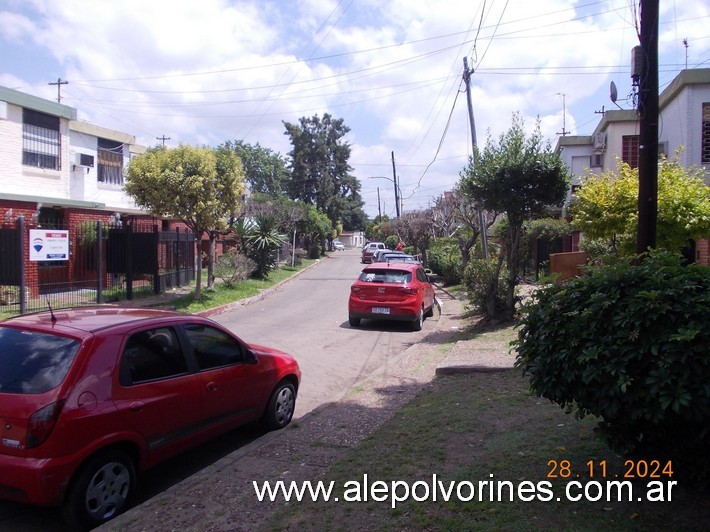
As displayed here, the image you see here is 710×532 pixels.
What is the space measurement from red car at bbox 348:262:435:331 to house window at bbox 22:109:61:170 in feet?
39.4

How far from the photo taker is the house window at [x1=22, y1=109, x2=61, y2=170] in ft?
59.3

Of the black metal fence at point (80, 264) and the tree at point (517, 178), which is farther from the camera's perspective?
the black metal fence at point (80, 264)

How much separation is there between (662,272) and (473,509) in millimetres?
1878

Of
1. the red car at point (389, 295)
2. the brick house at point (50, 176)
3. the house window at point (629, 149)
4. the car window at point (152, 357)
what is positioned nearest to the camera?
the car window at point (152, 357)

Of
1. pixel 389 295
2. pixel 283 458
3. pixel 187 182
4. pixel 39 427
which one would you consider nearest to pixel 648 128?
pixel 283 458

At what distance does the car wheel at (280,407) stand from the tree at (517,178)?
6.59m

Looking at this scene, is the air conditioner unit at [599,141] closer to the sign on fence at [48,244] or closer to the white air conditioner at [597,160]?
the white air conditioner at [597,160]

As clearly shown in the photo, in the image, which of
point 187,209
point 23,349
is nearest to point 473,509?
point 23,349

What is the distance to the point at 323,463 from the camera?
4.94 metres

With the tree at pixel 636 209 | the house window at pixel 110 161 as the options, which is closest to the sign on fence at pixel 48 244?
the house window at pixel 110 161

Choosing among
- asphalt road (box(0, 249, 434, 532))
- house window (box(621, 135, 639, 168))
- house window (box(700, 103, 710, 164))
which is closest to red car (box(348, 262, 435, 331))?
asphalt road (box(0, 249, 434, 532))

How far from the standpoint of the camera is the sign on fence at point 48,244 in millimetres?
13422

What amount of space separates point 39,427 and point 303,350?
7362 mm

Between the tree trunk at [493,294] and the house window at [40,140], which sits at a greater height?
the house window at [40,140]
